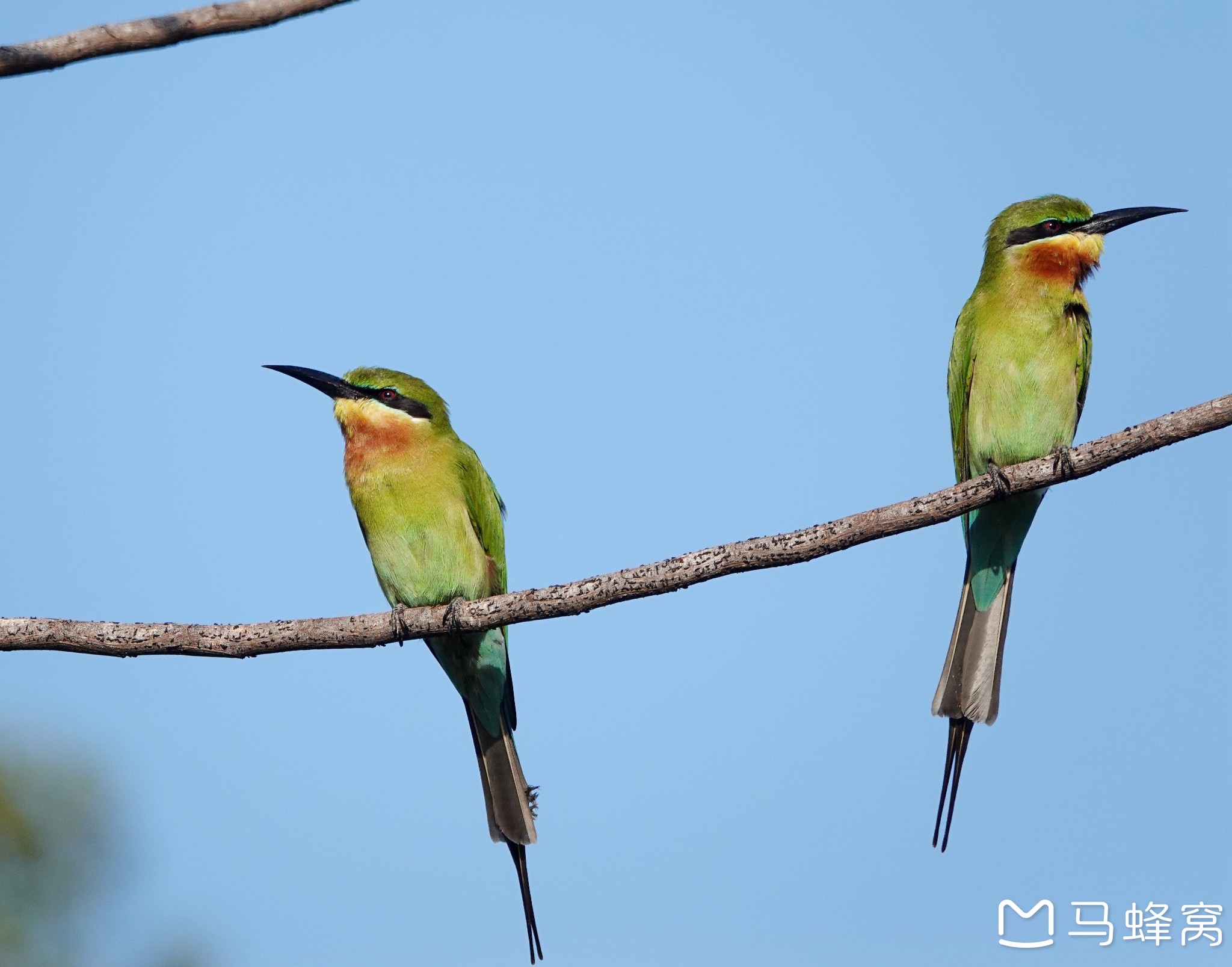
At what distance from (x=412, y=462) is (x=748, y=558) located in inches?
72.6

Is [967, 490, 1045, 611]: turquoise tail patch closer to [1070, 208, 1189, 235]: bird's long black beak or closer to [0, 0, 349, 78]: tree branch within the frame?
[1070, 208, 1189, 235]: bird's long black beak

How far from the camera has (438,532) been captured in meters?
4.33

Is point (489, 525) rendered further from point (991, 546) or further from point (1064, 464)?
point (1064, 464)

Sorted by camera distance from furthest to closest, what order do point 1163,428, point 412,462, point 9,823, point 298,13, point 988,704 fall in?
1. point 9,823
2. point 412,462
3. point 988,704
4. point 1163,428
5. point 298,13

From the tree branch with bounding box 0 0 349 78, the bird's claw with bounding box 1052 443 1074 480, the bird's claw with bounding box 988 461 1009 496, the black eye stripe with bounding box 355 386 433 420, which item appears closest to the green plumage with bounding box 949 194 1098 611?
the bird's claw with bounding box 988 461 1009 496

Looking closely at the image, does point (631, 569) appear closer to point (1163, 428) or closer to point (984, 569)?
point (1163, 428)

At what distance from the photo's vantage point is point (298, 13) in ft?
7.38

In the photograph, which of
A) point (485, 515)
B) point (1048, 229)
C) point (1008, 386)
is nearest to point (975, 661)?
point (1008, 386)

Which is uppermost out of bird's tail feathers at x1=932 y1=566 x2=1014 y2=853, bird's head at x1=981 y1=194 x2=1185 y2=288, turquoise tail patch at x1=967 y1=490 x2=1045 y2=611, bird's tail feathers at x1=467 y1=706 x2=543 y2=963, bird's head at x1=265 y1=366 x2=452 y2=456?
bird's head at x1=981 y1=194 x2=1185 y2=288

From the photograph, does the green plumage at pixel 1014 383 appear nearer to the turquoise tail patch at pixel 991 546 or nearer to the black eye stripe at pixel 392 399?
the turquoise tail patch at pixel 991 546

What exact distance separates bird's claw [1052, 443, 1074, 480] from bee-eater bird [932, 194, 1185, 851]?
0.58 meters

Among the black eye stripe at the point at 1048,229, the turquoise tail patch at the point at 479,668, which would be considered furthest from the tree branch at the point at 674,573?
the black eye stripe at the point at 1048,229

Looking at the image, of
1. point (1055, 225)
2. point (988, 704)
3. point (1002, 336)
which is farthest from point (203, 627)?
point (1055, 225)

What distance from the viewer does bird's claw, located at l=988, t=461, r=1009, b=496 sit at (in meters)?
3.22
